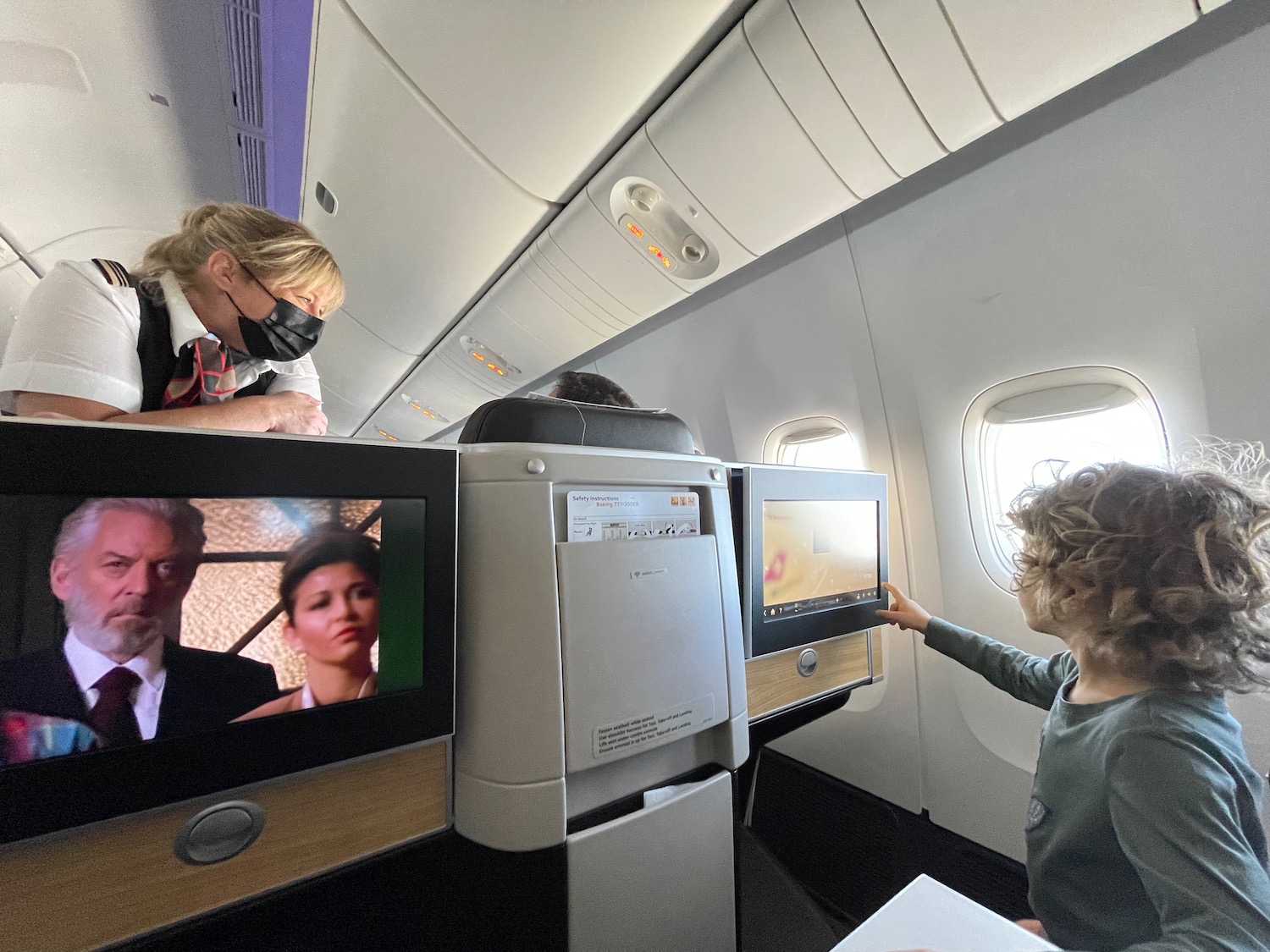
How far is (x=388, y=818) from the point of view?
0.84 metres

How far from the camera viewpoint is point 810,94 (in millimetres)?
1354

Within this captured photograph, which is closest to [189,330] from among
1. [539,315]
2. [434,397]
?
[539,315]

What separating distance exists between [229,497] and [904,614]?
1.95 m

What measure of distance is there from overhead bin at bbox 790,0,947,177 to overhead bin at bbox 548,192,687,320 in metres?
1.01

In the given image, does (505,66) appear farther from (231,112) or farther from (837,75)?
(231,112)

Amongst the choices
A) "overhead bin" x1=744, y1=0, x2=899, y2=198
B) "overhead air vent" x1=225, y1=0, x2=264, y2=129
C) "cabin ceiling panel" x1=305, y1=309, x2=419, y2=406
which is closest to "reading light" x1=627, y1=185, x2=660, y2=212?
"overhead bin" x1=744, y1=0, x2=899, y2=198

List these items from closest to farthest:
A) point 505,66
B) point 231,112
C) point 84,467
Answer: point 84,467 < point 505,66 < point 231,112

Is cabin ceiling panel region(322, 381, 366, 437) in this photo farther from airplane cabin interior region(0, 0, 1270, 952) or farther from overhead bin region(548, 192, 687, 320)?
overhead bin region(548, 192, 687, 320)

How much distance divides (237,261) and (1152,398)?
109 inches

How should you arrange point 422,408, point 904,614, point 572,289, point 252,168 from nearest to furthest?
point 904,614 → point 252,168 → point 572,289 → point 422,408

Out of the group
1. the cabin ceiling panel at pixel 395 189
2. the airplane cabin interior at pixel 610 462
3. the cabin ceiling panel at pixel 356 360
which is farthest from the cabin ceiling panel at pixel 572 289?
the cabin ceiling panel at pixel 356 360

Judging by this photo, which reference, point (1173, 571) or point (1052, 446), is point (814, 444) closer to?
point (1052, 446)

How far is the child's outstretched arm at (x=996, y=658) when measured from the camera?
1.47 metres

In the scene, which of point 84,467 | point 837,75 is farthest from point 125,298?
point 837,75
